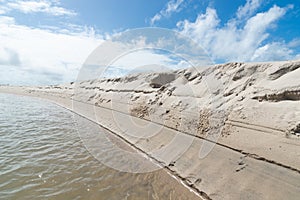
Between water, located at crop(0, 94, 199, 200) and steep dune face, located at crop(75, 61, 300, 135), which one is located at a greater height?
steep dune face, located at crop(75, 61, 300, 135)

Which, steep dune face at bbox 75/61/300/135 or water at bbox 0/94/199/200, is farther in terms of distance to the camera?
steep dune face at bbox 75/61/300/135

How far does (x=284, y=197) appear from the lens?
9.73ft

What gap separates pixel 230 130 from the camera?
17.0ft

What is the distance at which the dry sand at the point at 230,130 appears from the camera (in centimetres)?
352

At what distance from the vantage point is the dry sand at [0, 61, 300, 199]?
3516 millimetres

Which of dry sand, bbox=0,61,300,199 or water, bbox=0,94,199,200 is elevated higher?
dry sand, bbox=0,61,300,199

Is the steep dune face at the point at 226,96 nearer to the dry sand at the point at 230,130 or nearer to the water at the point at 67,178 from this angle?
the dry sand at the point at 230,130

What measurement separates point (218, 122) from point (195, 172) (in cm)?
208

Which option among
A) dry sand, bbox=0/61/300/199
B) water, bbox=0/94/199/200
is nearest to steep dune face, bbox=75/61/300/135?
dry sand, bbox=0/61/300/199

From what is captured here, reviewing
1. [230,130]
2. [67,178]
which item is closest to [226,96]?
[230,130]

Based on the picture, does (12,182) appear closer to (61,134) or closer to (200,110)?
(61,134)

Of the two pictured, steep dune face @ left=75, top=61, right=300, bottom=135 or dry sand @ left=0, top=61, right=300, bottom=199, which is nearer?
dry sand @ left=0, top=61, right=300, bottom=199

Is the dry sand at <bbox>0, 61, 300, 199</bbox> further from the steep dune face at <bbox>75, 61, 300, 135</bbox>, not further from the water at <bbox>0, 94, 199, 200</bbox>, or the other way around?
the water at <bbox>0, 94, 199, 200</bbox>

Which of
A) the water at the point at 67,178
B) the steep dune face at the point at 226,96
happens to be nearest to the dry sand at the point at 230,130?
the steep dune face at the point at 226,96
